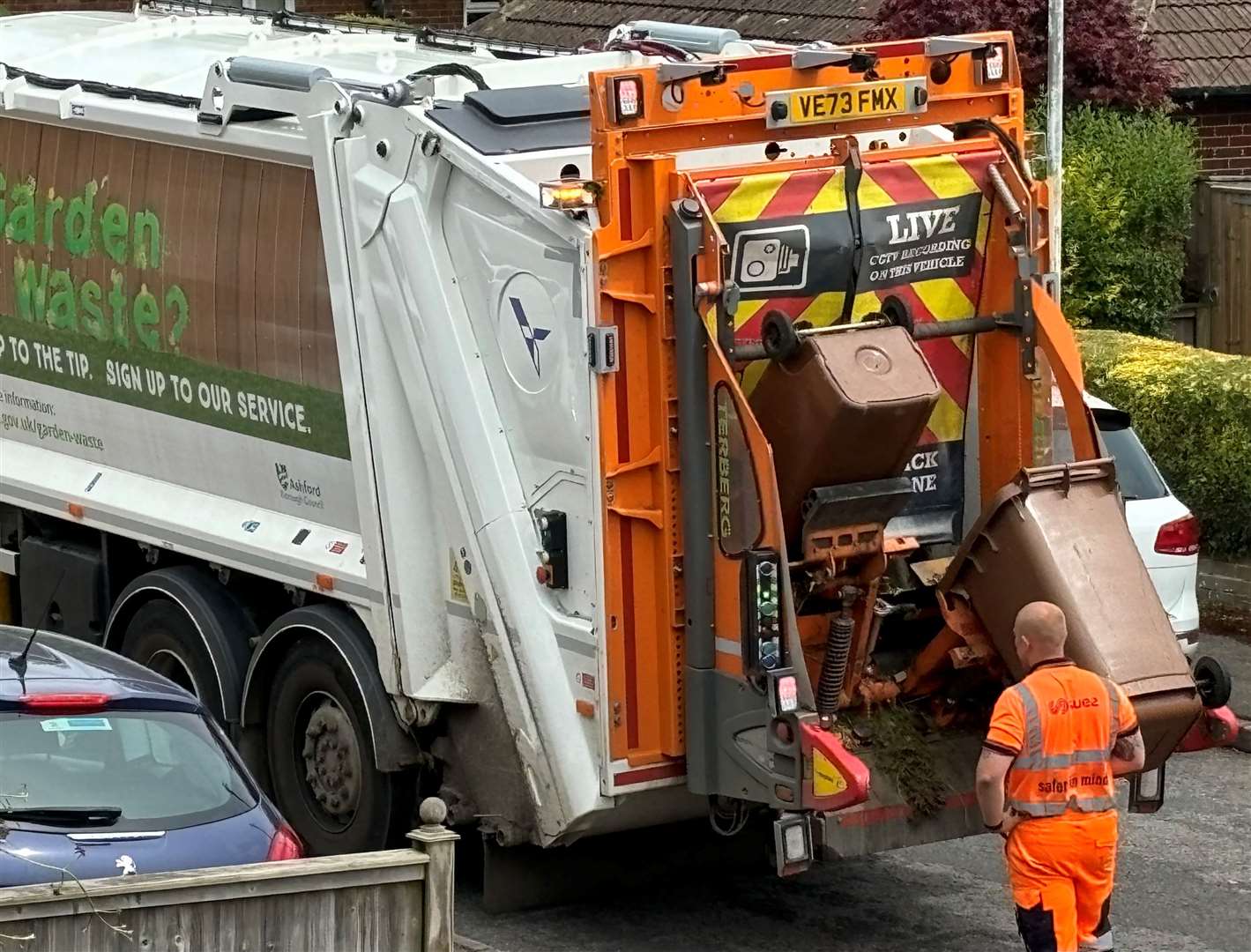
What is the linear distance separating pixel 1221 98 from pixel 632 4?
577 cm

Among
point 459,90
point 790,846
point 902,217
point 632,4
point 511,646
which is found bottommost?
point 790,846

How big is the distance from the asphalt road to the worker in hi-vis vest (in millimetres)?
1391

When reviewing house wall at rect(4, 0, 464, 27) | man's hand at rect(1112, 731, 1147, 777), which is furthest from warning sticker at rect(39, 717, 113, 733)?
house wall at rect(4, 0, 464, 27)

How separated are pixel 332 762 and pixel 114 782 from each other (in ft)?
6.42

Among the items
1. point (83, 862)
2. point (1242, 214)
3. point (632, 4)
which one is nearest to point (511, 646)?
point (83, 862)

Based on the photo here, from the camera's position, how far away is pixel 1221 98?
57.0ft

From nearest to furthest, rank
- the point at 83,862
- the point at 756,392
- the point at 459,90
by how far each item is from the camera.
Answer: the point at 83,862, the point at 756,392, the point at 459,90

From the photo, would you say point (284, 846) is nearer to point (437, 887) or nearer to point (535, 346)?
point (437, 887)

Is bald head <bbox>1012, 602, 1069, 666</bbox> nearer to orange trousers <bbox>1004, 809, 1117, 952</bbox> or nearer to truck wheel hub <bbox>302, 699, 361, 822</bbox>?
orange trousers <bbox>1004, 809, 1117, 952</bbox>

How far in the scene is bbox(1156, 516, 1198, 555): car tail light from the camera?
1075 centimetres

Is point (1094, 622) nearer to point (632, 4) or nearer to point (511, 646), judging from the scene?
point (511, 646)

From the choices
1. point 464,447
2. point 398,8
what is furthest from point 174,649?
point 398,8

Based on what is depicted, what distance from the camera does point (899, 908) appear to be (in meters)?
8.78

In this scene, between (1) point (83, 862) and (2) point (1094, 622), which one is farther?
(2) point (1094, 622)
